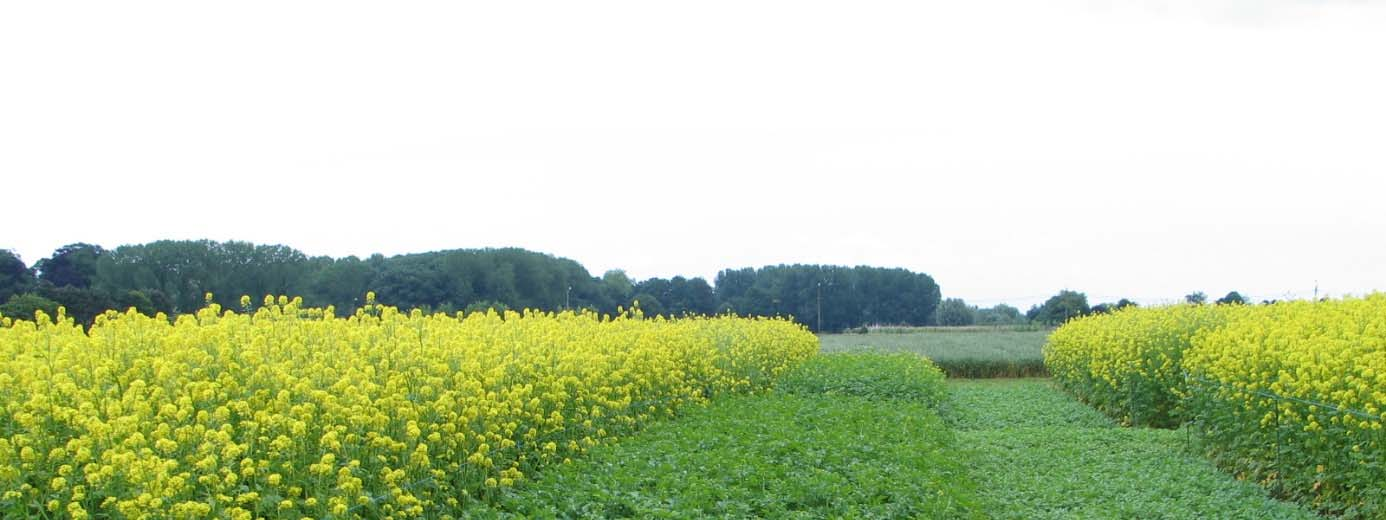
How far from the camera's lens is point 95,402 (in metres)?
5.71

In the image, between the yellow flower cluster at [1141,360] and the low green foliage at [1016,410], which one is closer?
the yellow flower cluster at [1141,360]

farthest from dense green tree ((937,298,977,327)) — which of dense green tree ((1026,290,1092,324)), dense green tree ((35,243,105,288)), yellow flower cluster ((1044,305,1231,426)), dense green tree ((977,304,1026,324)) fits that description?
yellow flower cluster ((1044,305,1231,426))

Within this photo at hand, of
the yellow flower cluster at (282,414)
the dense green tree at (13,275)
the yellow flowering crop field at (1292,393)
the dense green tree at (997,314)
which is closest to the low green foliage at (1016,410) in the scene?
the yellow flowering crop field at (1292,393)

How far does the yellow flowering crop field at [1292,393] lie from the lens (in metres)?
8.47

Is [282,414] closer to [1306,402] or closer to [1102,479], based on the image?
[1306,402]

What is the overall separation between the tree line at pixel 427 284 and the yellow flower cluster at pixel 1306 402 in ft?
23.1

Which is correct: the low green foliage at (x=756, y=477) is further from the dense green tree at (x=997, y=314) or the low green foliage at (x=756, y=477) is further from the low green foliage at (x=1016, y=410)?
the dense green tree at (x=997, y=314)

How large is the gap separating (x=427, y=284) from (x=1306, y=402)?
51114 millimetres

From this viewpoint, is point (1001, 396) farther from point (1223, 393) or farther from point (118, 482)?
point (118, 482)

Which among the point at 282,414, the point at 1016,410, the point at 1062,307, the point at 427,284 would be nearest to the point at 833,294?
the point at 1062,307

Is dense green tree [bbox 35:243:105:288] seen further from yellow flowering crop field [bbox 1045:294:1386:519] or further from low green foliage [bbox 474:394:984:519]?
yellow flowering crop field [bbox 1045:294:1386:519]

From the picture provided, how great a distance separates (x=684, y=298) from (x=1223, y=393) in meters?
77.1

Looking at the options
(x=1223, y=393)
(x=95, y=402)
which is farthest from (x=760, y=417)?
(x=95, y=402)

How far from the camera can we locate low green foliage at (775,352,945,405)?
58.5ft
